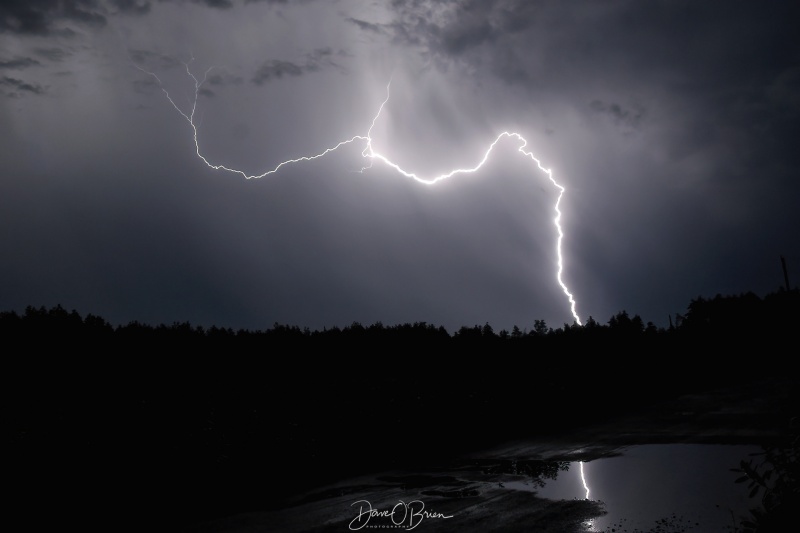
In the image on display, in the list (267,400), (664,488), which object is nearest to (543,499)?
(664,488)

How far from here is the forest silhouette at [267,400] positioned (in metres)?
10.5

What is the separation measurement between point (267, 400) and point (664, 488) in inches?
428

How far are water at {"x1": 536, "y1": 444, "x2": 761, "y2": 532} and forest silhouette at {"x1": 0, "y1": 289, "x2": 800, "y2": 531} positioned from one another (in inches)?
161

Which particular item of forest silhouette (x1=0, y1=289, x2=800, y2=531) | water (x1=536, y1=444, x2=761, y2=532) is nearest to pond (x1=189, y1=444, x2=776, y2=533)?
water (x1=536, y1=444, x2=761, y2=532)

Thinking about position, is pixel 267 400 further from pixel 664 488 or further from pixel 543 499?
pixel 664 488

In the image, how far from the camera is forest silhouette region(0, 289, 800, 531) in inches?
414

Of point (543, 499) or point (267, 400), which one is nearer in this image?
point (543, 499)

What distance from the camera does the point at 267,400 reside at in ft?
52.7

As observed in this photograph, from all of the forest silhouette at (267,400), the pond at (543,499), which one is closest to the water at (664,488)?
the pond at (543,499)

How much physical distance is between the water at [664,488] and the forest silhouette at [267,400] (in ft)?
13.4

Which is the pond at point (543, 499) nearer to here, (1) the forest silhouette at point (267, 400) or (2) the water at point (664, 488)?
(2) the water at point (664, 488)

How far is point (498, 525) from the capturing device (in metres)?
7.35

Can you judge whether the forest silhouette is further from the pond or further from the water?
the water

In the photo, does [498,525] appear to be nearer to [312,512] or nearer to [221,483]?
[312,512]
